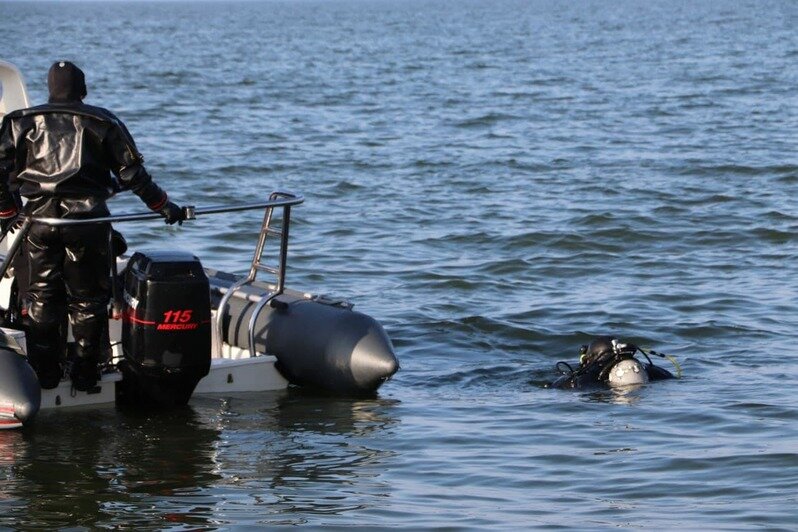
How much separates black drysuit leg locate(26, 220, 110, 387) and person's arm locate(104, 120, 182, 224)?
227mm

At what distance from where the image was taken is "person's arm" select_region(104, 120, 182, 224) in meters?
6.69

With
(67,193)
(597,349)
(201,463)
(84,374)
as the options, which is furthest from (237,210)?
(597,349)

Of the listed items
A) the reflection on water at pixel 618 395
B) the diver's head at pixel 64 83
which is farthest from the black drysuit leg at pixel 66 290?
the reflection on water at pixel 618 395

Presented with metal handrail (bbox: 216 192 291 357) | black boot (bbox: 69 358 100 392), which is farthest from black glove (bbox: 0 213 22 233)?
metal handrail (bbox: 216 192 291 357)

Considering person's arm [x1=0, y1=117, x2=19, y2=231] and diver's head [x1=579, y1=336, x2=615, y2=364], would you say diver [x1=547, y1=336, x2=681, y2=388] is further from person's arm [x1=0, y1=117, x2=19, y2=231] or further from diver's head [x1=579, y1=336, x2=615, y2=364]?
person's arm [x1=0, y1=117, x2=19, y2=231]

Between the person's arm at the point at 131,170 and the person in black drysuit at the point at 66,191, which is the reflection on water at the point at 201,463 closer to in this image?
the person in black drysuit at the point at 66,191

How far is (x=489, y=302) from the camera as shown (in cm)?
1060

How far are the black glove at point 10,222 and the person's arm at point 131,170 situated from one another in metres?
0.48

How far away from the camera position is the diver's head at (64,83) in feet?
21.8

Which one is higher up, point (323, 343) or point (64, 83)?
point (64, 83)

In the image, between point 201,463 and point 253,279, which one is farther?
point 253,279

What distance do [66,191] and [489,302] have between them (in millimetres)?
4511

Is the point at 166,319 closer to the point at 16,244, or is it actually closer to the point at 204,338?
the point at 204,338

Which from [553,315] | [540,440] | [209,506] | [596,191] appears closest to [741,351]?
[553,315]
